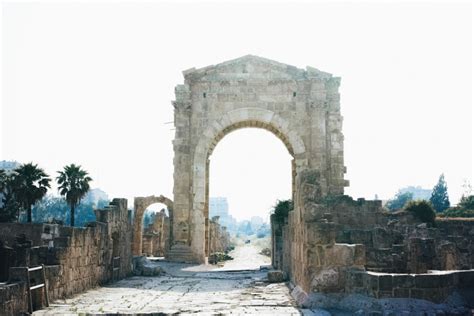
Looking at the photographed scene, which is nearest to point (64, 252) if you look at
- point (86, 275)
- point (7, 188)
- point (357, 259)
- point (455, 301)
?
point (86, 275)

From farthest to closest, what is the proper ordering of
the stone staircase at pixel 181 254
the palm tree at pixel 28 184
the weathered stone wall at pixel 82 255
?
the palm tree at pixel 28 184 → the stone staircase at pixel 181 254 → the weathered stone wall at pixel 82 255

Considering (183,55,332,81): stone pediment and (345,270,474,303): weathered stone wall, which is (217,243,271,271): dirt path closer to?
(183,55,332,81): stone pediment

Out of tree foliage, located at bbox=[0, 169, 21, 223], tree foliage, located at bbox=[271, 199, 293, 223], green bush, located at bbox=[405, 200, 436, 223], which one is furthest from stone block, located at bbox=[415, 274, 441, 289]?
tree foliage, located at bbox=[0, 169, 21, 223]

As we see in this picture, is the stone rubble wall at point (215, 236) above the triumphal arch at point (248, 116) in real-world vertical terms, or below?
below

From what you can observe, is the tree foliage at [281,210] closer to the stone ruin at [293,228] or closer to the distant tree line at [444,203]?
the stone ruin at [293,228]

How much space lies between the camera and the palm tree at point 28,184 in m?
28.6

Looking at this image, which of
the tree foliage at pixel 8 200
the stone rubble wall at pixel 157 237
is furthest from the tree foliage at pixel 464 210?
the tree foliage at pixel 8 200

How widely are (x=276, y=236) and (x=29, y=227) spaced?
9391 millimetres

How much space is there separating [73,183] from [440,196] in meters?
41.2

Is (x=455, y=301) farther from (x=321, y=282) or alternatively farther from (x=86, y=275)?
(x=86, y=275)

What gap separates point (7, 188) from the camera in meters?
29.5

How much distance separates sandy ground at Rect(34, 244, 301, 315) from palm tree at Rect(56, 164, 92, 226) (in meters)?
18.0

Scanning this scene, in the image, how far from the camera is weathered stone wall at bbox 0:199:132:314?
9.34 meters

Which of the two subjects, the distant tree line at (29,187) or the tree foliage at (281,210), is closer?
the tree foliage at (281,210)
